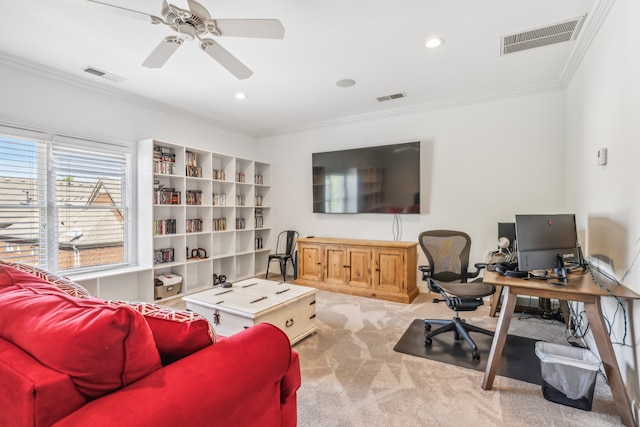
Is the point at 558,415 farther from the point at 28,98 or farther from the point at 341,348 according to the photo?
the point at 28,98

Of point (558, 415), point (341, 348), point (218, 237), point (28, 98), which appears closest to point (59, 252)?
point (28, 98)

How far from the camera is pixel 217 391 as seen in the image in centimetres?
91

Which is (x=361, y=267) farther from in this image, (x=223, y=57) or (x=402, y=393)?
(x=223, y=57)

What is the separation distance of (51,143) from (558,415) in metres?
4.86

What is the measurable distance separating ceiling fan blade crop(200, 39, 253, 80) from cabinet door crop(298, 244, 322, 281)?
108 inches

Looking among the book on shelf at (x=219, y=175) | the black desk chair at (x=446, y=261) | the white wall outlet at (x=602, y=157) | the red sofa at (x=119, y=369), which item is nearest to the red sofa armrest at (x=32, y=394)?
the red sofa at (x=119, y=369)

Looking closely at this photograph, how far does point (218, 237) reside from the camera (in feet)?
16.4

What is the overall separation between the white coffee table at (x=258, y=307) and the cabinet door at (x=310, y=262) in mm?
1567

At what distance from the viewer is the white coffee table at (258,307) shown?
2424 mm

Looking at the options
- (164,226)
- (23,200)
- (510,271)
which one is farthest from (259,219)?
(510,271)

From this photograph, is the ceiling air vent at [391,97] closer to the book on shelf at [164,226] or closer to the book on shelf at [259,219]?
the book on shelf at [259,219]

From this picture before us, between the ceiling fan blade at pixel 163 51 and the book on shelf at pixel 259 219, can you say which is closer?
the ceiling fan blade at pixel 163 51

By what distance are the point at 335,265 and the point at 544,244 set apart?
8.89 ft

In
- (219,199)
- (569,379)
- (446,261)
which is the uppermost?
(219,199)
